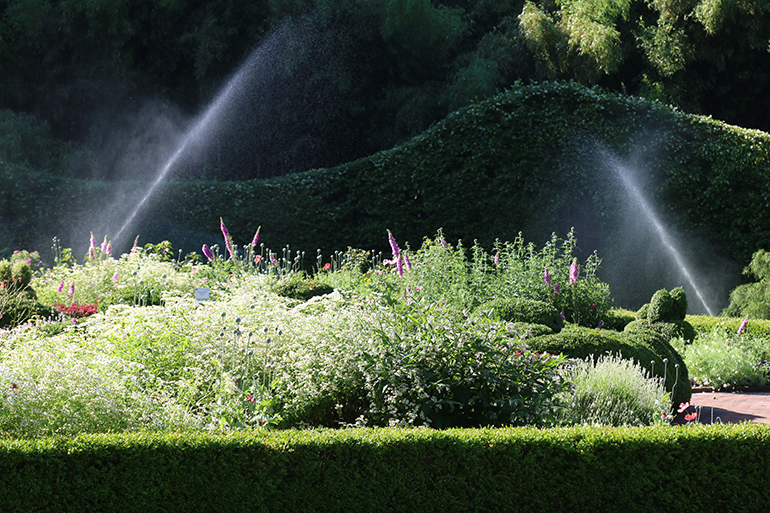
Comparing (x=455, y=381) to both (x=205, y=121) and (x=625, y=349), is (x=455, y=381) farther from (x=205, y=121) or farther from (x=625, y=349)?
(x=205, y=121)

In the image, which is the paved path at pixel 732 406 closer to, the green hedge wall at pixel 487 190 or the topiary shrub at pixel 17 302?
the green hedge wall at pixel 487 190

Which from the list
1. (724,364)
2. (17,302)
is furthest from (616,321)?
(17,302)

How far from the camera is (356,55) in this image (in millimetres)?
15383

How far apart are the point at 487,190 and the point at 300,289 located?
17.5ft

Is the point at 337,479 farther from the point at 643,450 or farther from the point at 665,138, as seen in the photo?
the point at 665,138

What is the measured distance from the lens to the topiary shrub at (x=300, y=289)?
7164mm

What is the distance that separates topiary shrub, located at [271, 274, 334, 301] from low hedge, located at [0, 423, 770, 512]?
390cm

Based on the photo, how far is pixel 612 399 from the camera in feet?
15.3

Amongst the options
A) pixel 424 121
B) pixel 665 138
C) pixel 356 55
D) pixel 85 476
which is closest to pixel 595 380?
pixel 85 476

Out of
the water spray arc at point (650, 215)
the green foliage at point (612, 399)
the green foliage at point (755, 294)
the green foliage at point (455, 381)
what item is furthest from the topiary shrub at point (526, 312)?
the water spray arc at point (650, 215)

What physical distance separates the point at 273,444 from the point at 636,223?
9434 millimetres

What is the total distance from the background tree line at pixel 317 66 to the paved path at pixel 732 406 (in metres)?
7.88

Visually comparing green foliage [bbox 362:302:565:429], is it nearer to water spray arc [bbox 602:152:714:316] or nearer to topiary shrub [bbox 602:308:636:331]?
topiary shrub [bbox 602:308:636:331]

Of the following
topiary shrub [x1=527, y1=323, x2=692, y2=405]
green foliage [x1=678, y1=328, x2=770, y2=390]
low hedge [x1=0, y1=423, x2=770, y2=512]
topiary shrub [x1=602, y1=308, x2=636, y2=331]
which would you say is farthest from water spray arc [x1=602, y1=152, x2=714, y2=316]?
low hedge [x1=0, y1=423, x2=770, y2=512]
